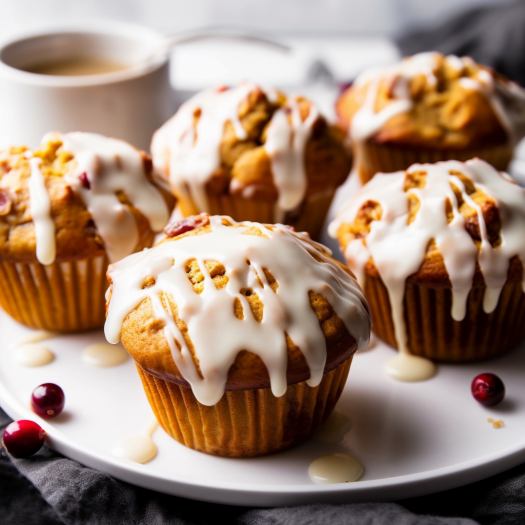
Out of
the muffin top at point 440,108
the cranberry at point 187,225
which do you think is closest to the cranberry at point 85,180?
the cranberry at point 187,225

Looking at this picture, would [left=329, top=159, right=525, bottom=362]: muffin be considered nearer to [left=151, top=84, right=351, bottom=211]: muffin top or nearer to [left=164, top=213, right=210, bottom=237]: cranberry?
[left=151, top=84, right=351, bottom=211]: muffin top

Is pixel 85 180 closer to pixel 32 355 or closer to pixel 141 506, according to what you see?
pixel 32 355

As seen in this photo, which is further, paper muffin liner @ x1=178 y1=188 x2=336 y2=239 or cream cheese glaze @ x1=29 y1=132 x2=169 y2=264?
paper muffin liner @ x1=178 y1=188 x2=336 y2=239

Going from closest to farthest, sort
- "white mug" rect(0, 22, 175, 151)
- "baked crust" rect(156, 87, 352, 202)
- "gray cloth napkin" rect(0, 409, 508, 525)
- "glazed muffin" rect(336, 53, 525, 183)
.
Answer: "gray cloth napkin" rect(0, 409, 508, 525), "baked crust" rect(156, 87, 352, 202), "glazed muffin" rect(336, 53, 525, 183), "white mug" rect(0, 22, 175, 151)

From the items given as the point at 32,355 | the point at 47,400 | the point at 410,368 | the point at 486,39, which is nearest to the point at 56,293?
the point at 32,355

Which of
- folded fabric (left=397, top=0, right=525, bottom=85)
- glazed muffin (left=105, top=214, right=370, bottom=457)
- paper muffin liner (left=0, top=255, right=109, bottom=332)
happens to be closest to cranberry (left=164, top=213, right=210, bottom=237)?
glazed muffin (left=105, top=214, right=370, bottom=457)

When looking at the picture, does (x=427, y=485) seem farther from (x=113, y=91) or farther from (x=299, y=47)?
(x=299, y=47)

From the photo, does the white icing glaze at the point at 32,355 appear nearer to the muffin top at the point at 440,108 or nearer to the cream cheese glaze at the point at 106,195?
the cream cheese glaze at the point at 106,195
